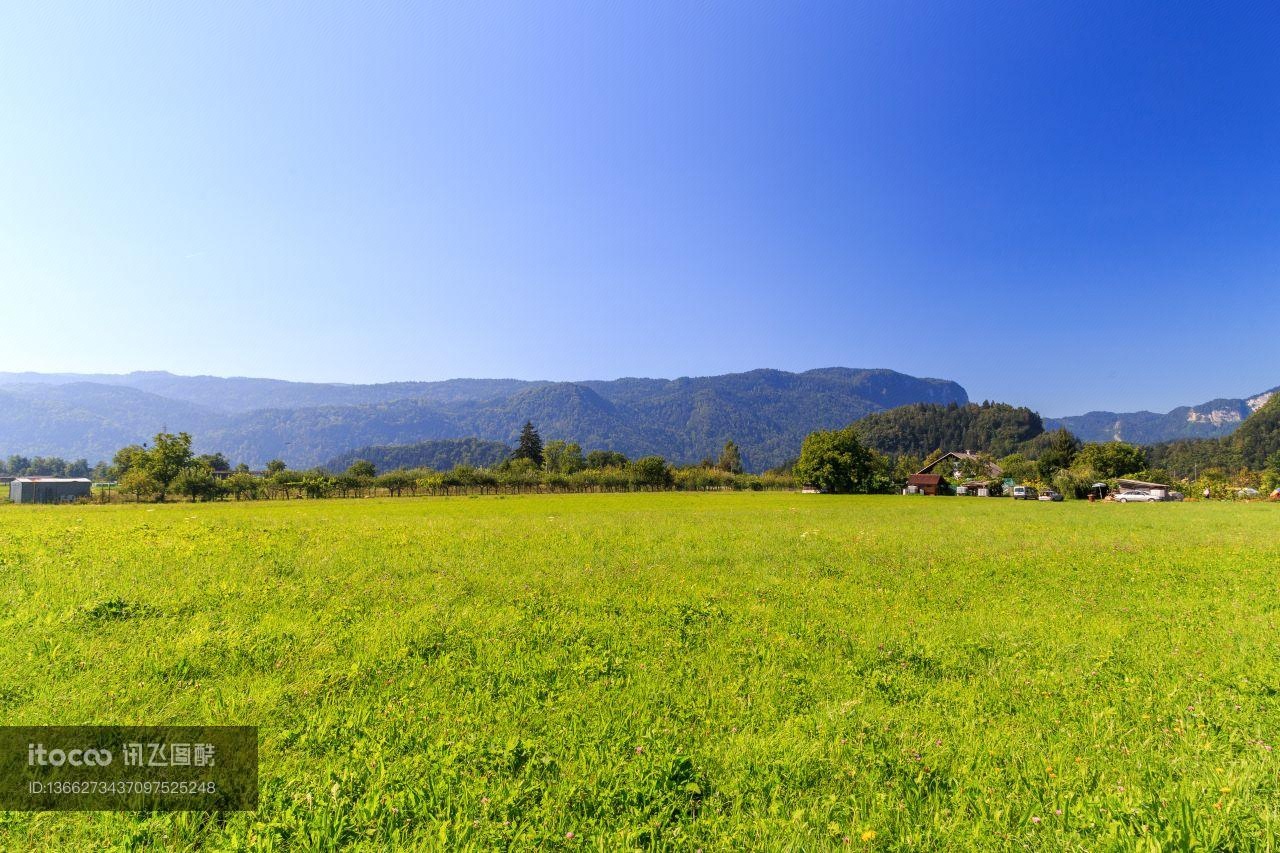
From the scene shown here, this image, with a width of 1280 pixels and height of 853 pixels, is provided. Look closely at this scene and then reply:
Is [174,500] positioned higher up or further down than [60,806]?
further down

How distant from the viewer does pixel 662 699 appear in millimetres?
6781

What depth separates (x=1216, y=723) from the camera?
624cm

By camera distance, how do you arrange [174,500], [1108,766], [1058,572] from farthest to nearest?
[174,500] → [1058,572] → [1108,766]

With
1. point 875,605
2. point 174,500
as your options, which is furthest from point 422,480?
point 875,605

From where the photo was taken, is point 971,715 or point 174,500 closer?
point 971,715

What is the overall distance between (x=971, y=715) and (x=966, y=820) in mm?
2307

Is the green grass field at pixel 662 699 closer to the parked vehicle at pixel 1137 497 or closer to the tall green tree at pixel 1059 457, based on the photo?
the parked vehicle at pixel 1137 497

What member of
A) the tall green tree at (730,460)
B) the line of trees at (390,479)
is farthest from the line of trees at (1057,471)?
the tall green tree at (730,460)

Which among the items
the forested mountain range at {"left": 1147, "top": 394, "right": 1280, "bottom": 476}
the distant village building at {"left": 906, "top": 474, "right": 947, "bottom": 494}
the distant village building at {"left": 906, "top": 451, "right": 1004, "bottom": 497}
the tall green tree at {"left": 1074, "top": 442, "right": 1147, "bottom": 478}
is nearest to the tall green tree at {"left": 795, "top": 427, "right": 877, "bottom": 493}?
the distant village building at {"left": 906, "top": 451, "right": 1004, "bottom": 497}

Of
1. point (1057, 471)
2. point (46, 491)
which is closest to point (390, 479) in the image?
point (46, 491)

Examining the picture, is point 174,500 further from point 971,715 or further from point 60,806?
point 971,715

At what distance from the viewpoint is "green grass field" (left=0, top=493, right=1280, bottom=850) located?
444 cm

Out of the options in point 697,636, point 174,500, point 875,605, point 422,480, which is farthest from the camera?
point 422,480

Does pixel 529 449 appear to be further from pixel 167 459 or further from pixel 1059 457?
pixel 1059 457
